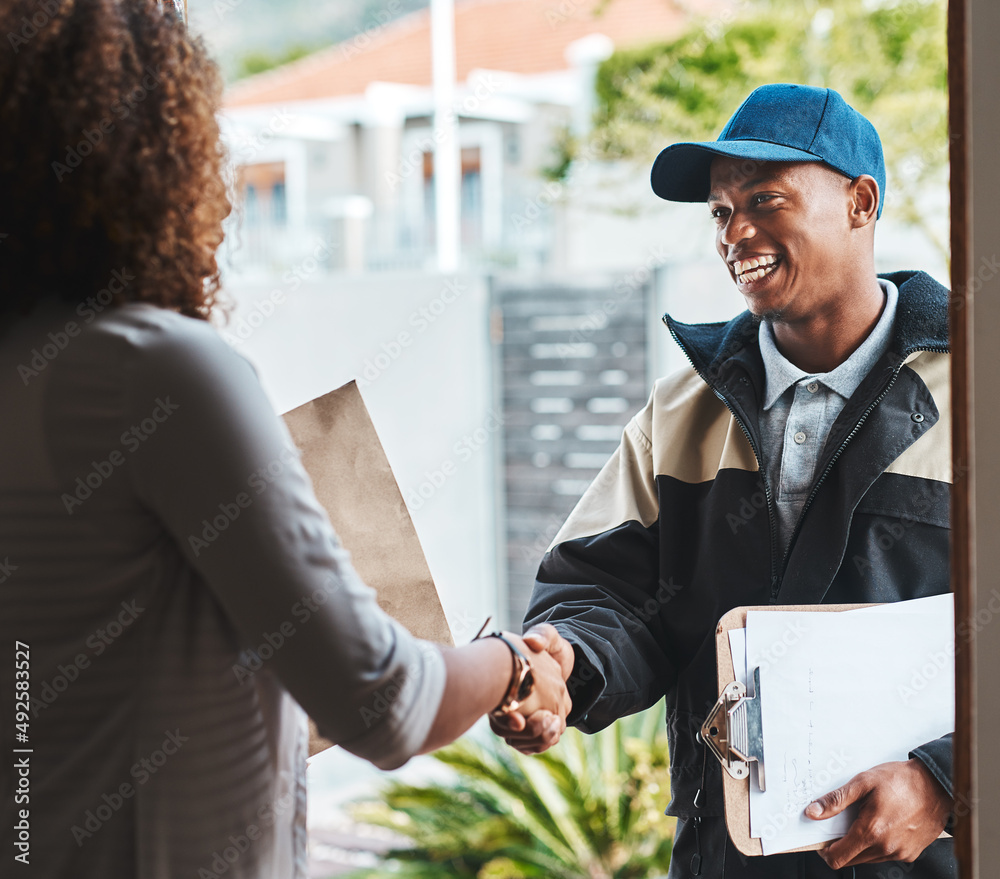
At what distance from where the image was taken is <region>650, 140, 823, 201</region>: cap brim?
51.7 inches

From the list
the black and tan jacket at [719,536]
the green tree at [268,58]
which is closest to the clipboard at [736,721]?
the black and tan jacket at [719,536]

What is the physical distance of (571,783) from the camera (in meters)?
3.46

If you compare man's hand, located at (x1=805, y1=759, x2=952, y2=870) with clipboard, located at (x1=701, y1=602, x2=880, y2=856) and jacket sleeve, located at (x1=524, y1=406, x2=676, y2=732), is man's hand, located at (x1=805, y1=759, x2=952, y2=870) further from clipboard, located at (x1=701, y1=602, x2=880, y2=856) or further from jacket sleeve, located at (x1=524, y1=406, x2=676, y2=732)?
jacket sleeve, located at (x1=524, y1=406, x2=676, y2=732)

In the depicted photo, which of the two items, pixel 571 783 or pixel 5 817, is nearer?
pixel 5 817

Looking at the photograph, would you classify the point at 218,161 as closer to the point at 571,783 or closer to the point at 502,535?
the point at 571,783

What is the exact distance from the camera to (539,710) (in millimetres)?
1232

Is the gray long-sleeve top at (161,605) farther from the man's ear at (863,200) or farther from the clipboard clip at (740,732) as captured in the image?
the man's ear at (863,200)

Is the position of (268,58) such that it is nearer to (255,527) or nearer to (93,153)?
(93,153)

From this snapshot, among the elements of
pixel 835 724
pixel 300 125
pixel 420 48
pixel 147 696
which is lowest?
pixel 835 724

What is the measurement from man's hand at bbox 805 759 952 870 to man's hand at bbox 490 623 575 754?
311 mm

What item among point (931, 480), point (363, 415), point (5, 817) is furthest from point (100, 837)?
point (931, 480)

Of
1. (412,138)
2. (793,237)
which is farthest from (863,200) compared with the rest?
(412,138)

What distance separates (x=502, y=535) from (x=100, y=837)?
13.4 ft

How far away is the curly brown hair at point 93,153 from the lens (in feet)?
2.81
